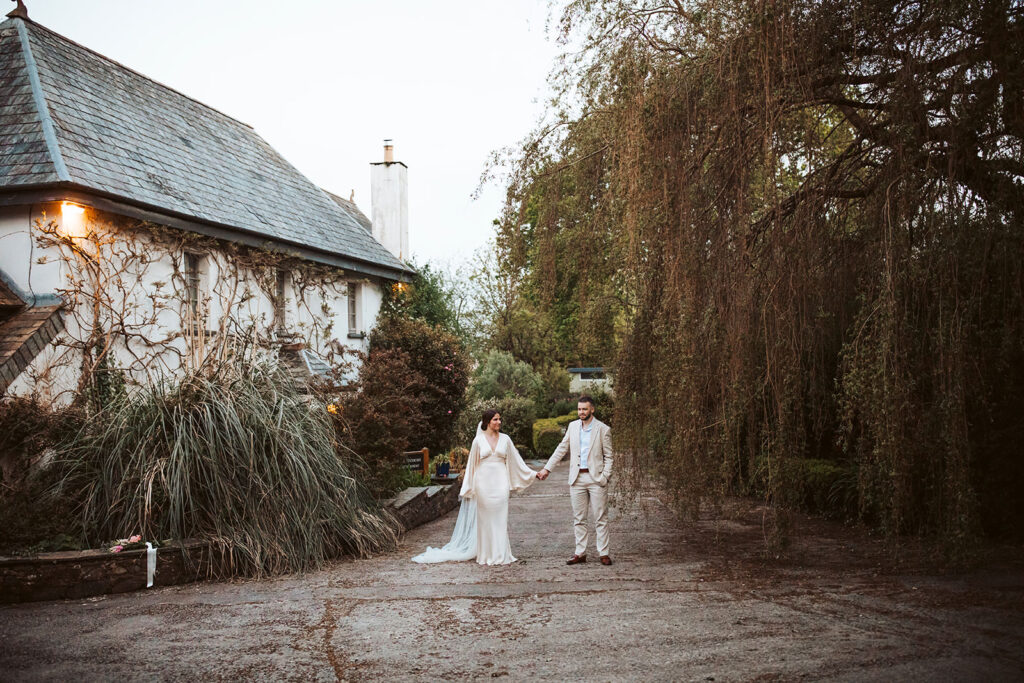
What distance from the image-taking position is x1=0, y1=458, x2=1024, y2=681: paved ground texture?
5.60 m

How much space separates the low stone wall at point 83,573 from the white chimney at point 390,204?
56.1 feet

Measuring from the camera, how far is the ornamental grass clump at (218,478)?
909 cm

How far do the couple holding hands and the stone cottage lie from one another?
379 cm

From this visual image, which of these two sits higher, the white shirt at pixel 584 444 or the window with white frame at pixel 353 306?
the window with white frame at pixel 353 306

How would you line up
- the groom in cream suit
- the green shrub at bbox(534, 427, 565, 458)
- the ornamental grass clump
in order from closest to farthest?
the ornamental grass clump
the groom in cream suit
the green shrub at bbox(534, 427, 565, 458)

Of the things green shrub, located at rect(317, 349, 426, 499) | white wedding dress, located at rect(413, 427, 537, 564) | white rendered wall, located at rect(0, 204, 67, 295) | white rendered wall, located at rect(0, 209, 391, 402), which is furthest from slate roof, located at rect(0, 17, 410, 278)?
white wedding dress, located at rect(413, 427, 537, 564)

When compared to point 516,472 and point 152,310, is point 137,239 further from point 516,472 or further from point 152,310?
point 516,472

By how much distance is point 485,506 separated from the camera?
10188 millimetres

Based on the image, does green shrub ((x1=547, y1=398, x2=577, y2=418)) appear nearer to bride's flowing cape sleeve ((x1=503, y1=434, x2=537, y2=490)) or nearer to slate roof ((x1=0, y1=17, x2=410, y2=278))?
slate roof ((x1=0, y1=17, x2=410, y2=278))

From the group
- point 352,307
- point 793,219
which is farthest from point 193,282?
point 793,219

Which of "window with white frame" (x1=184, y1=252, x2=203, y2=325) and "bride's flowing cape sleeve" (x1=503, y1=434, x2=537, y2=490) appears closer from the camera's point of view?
"bride's flowing cape sleeve" (x1=503, y1=434, x2=537, y2=490)

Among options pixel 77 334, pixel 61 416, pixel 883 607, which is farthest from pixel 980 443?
pixel 77 334

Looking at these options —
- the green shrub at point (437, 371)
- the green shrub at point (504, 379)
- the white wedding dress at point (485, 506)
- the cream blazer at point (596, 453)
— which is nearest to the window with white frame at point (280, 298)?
the green shrub at point (437, 371)

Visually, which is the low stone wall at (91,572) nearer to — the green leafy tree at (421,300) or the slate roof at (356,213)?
the green leafy tree at (421,300)
